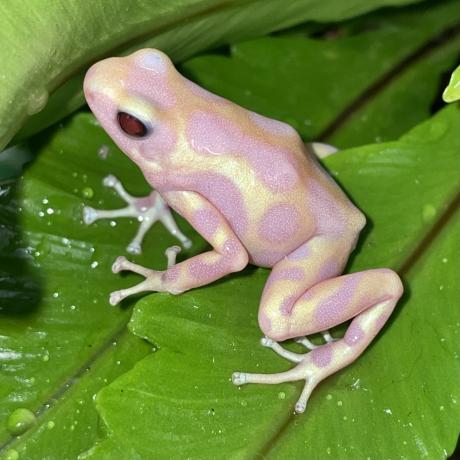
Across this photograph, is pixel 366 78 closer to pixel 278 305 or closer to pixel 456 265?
pixel 456 265

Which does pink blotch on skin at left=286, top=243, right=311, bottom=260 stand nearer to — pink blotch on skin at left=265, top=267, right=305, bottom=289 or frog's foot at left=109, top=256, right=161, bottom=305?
pink blotch on skin at left=265, top=267, right=305, bottom=289

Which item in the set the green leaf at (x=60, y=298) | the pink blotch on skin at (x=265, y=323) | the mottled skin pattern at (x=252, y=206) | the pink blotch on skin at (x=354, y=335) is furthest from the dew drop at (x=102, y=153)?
the pink blotch on skin at (x=354, y=335)

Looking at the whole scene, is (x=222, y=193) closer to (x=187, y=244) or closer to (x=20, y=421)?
(x=187, y=244)

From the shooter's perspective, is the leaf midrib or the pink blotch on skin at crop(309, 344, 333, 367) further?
the leaf midrib

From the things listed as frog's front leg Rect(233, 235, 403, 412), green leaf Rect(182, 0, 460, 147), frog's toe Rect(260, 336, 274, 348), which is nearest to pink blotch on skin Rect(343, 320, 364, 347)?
frog's front leg Rect(233, 235, 403, 412)

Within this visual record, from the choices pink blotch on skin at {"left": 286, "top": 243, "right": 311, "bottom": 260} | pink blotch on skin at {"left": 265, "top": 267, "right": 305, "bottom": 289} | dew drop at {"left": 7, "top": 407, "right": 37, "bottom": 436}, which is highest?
dew drop at {"left": 7, "top": 407, "right": 37, "bottom": 436}

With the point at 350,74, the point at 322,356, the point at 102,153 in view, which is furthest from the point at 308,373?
the point at 350,74
